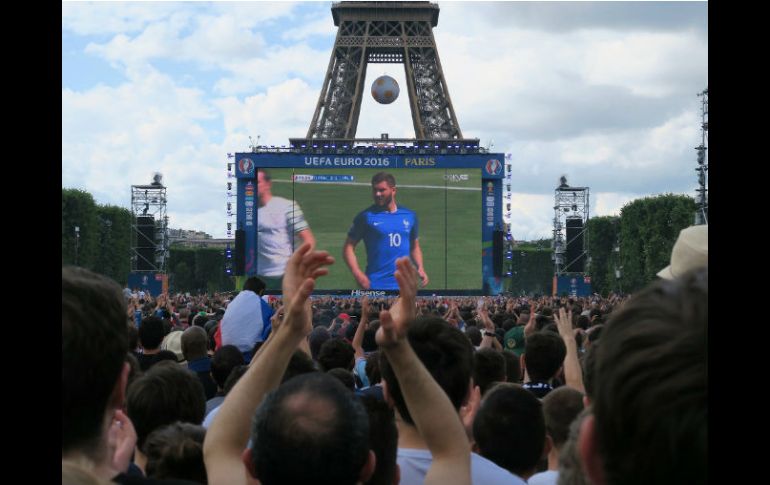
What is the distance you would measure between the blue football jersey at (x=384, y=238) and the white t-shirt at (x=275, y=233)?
2590mm

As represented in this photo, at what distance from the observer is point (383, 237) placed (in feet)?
117

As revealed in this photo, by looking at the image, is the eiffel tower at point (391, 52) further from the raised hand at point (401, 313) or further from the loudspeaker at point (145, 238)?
the raised hand at point (401, 313)

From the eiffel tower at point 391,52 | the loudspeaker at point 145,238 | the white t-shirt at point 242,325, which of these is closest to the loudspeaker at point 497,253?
the loudspeaker at point 145,238

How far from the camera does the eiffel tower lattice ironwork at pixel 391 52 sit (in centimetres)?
5619

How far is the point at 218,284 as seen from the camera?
77.2 meters

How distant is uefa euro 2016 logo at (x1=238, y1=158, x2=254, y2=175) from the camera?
36531 millimetres

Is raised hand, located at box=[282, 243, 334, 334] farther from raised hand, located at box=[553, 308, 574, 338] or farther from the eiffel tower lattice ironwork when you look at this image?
the eiffel tower lattice ironwork

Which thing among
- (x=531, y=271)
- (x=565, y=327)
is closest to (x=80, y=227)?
(x=531, y=271)

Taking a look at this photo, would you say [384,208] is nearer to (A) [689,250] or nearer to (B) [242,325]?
(B) [242,325]

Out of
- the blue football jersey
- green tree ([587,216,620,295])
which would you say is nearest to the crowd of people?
the blue football jersey
